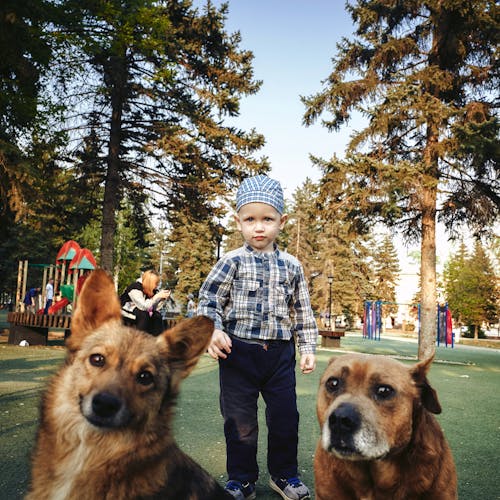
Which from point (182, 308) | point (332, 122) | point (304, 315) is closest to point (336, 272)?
point (182, 308)

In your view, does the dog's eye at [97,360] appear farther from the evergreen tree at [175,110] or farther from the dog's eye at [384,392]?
the evergreen tree at [175,110]

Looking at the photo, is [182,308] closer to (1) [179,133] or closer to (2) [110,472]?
(1) [179,133]

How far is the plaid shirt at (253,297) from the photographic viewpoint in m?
3.51

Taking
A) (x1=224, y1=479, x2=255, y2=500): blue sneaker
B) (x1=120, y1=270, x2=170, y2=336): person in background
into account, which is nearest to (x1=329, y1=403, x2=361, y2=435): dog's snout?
(x1=224, y1=479, x2=255, y2=500): blue sneaker

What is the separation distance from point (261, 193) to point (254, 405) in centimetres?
163

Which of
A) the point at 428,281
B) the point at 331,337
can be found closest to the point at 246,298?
the point at 428,281

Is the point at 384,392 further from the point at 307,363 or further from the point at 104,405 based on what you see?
the point at 104,405

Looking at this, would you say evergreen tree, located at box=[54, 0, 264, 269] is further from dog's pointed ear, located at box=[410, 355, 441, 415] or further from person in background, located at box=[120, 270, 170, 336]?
dog's pointed ear, located at box=[410, 355, 441, 415]

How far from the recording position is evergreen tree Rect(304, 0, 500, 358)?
1491 cm

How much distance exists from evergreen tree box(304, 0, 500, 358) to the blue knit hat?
1188 cm

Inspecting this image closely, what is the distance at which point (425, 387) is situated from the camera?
265cm

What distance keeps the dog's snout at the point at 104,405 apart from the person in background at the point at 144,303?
5.74 meters

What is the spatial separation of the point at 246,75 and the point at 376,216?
8210 millimetres

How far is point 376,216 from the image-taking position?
16.5 m
